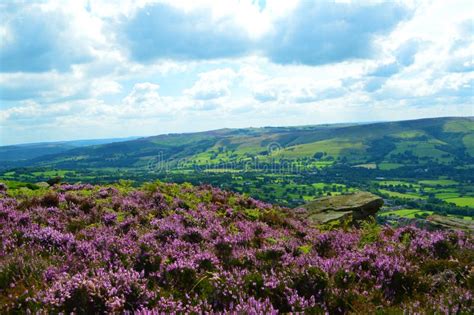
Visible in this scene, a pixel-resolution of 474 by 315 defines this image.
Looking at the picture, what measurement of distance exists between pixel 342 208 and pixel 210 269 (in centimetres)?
1237

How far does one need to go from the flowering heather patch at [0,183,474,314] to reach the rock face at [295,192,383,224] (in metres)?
5.54

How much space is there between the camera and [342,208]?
57.1 ft

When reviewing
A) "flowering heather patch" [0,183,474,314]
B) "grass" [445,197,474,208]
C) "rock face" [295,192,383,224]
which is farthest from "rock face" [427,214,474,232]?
"grass" [445,197,474,208]

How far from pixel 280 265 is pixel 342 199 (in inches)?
525

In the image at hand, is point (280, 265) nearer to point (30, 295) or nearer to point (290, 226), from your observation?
point (30, 295)

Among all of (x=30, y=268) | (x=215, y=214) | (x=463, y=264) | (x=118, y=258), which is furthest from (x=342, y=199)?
(x=30, y=268)

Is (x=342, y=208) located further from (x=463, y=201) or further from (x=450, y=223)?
(x=463, y=201)

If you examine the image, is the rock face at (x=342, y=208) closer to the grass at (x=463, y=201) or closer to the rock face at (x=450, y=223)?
the rock face at (x=450, y=223)

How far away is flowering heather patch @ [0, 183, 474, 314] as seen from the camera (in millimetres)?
4750

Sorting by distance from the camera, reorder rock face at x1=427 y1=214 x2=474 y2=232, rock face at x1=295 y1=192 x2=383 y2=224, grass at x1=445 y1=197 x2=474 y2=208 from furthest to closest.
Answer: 1. grass at x1=445 y1=197 x2=474 y2=208
2. rock face at x1=295 y1=192 x2=383 y2=224
3. rock face at x1=427 y1=214 x2=474 y2=232

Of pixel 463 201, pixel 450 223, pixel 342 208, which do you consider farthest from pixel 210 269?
pixel 463 201

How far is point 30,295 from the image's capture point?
5027mm

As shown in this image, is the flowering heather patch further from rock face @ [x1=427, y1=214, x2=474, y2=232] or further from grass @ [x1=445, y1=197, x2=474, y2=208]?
grass @ [x1=445, y1=197, x2=474, y2=208]

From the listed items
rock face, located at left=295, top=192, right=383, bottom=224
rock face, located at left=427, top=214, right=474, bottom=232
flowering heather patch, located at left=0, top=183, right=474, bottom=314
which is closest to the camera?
flowering heather patch, located at left=0, top=183, right=474, bottom=314
